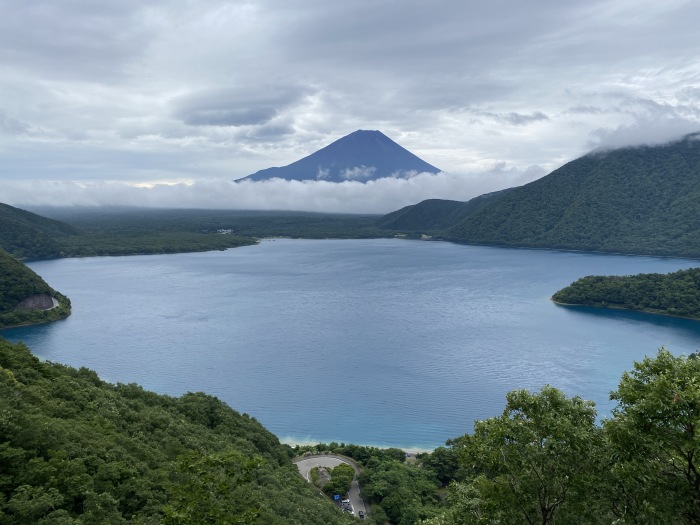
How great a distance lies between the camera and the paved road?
1587 centimetres

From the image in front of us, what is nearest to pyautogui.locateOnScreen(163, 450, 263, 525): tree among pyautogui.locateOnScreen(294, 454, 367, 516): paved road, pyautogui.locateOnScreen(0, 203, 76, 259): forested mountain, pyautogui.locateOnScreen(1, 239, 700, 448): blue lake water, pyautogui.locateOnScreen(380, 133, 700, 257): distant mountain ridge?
pyautogui.locateOnScreen(294, 454, 367, 516): paved road

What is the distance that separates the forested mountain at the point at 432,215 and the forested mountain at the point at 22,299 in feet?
360

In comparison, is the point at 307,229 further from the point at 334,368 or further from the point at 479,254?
the point at 334,368

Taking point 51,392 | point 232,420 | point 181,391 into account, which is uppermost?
point 51,392

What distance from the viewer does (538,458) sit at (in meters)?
5.43

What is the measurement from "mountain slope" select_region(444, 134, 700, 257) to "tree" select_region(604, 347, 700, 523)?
3560 inches

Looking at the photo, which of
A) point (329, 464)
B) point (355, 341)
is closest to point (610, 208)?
point (355, 341)

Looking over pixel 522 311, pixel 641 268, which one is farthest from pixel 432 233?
pixel 522 311

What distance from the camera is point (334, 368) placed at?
103ft

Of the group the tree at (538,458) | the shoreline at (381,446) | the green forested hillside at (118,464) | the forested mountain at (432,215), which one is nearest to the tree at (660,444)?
the tree at (538,458)

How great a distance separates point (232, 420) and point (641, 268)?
72001mm

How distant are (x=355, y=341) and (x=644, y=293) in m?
30.4

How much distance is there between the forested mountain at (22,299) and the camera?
41.9 metres

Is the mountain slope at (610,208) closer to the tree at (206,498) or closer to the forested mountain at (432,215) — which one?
the forested mountain at (432,215)
